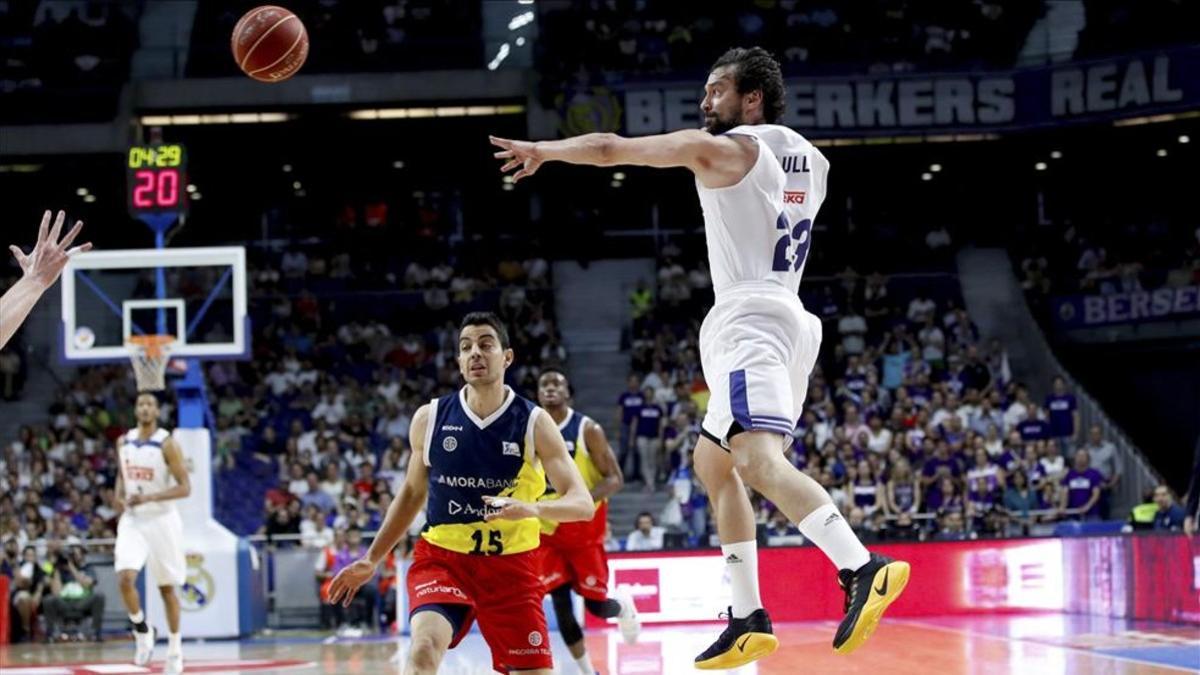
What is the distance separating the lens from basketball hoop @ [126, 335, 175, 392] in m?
15.9

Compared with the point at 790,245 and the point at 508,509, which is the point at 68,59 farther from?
the point at 508,509

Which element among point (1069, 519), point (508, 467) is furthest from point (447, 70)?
point (508, 467)

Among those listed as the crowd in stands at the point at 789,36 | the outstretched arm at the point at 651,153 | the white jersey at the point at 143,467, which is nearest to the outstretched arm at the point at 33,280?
the outstretched arm at the point at 651,153

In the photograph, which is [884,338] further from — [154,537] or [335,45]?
[154,537]

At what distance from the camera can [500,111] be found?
26266 millimetres

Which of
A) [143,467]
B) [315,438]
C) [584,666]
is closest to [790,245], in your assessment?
[584,666]

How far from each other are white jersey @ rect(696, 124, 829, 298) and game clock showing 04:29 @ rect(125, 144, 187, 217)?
38.4 ft

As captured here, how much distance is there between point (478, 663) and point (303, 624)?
684 cm

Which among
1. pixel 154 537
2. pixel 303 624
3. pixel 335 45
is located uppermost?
pixel 335 45

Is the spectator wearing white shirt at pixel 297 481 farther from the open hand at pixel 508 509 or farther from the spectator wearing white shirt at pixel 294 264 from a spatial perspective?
the open hand at pixel 508 509

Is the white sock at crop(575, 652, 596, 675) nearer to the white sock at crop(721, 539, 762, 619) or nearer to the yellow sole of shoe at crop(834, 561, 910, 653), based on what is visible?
the white sock at crop(721, 539, 762, 619)

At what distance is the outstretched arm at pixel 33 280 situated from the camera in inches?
206

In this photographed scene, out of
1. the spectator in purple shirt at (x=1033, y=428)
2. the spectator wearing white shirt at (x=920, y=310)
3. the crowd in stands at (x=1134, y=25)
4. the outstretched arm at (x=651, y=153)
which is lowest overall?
the spectator in purple shirt at (x=1033, y=428)

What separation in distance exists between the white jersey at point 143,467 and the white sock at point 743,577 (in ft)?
25.8
